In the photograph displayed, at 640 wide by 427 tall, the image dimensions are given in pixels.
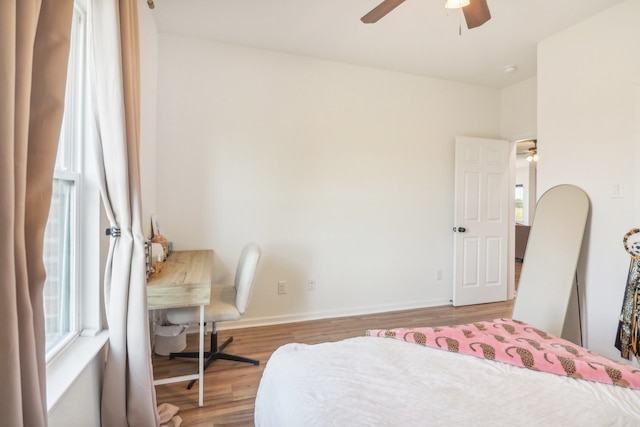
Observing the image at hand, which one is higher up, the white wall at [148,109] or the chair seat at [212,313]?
the white wall at [148,109]

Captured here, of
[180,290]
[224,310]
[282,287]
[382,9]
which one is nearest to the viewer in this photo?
[180,290]

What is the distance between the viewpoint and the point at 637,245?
210cm

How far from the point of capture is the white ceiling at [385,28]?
230 centimetres

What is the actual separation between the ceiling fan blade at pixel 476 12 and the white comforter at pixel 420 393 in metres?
1.88

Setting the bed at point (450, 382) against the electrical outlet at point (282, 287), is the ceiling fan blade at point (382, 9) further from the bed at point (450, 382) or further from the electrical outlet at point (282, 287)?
the electrical outlet at point (282, 287)

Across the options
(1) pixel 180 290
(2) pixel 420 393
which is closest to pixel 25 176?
(1) pixel 180 290

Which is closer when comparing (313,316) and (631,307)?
(631,307)

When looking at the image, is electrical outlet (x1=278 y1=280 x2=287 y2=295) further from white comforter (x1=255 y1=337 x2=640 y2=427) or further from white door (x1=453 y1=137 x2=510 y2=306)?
white door (x1=453 y1=137 x2=510 y2=306)

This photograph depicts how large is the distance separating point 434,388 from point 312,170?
2.36m

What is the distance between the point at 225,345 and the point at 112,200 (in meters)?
1.64

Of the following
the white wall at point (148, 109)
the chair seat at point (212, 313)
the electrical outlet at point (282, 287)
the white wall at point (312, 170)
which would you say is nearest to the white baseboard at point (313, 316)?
the white wall at point (312, 170)

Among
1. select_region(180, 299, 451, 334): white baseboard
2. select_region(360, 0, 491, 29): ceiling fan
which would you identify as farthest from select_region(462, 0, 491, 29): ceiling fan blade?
select_region(180, 299, 451, 334): white baseboard

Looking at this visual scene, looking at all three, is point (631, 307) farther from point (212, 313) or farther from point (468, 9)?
point (212, 313)

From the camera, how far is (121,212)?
1.34m
